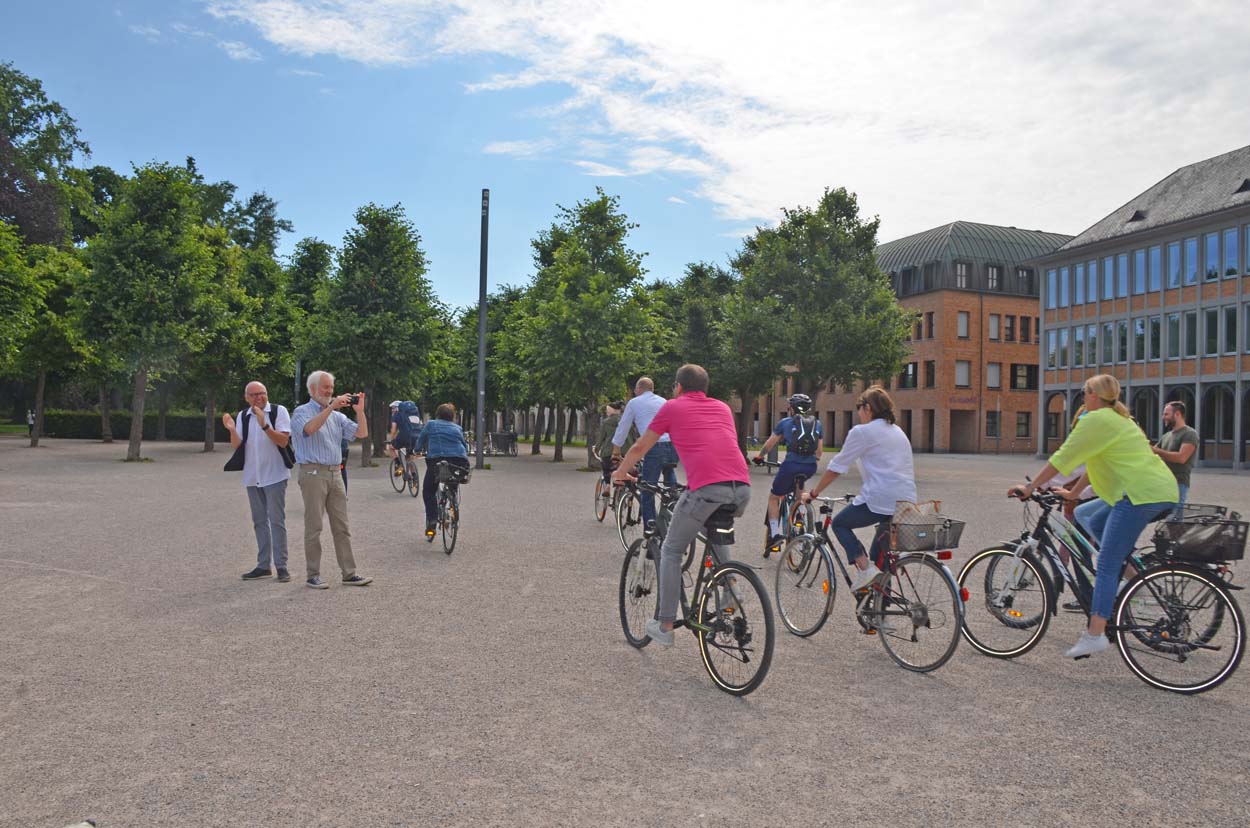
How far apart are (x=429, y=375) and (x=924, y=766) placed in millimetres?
31327

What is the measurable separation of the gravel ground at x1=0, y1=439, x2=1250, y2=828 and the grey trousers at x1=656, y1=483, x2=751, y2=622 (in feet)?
2.04

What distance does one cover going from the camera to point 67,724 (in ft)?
16.0

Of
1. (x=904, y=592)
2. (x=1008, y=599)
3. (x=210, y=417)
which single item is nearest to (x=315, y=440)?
(x=904, y=592)

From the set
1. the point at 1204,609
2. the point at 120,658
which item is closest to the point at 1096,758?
the point at 1204,609

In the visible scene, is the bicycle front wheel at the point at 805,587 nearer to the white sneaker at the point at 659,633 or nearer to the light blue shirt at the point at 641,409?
the white sneaker at the point at 659,633

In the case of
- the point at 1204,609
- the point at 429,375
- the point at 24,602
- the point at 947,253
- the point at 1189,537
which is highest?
the point at 947,253

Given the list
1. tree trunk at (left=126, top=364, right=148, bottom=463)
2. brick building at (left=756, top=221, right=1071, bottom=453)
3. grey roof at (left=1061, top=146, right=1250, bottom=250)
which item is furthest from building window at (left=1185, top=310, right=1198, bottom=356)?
tree trunk at (left=126, top=364, right=148, bottom=463)

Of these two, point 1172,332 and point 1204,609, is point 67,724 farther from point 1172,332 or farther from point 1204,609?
point 1172,332

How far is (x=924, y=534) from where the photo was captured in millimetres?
5984

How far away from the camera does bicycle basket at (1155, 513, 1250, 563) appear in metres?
5.48

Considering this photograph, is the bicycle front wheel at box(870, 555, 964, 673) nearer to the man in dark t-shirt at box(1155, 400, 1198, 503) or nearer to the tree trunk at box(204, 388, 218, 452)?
the man in dark t-shirt at box(1155, 400, 1198, 503)

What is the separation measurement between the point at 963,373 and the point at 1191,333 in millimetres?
23208

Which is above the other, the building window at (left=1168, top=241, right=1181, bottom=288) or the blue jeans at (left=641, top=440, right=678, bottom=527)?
the building window at (left=1168, top=241, right=1181, bottom=288)

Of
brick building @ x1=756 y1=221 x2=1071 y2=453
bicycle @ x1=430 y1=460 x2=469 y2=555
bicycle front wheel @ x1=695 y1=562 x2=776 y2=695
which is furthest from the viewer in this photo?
brick building @ x1=756 y1=221 x2=1071 y2=453
